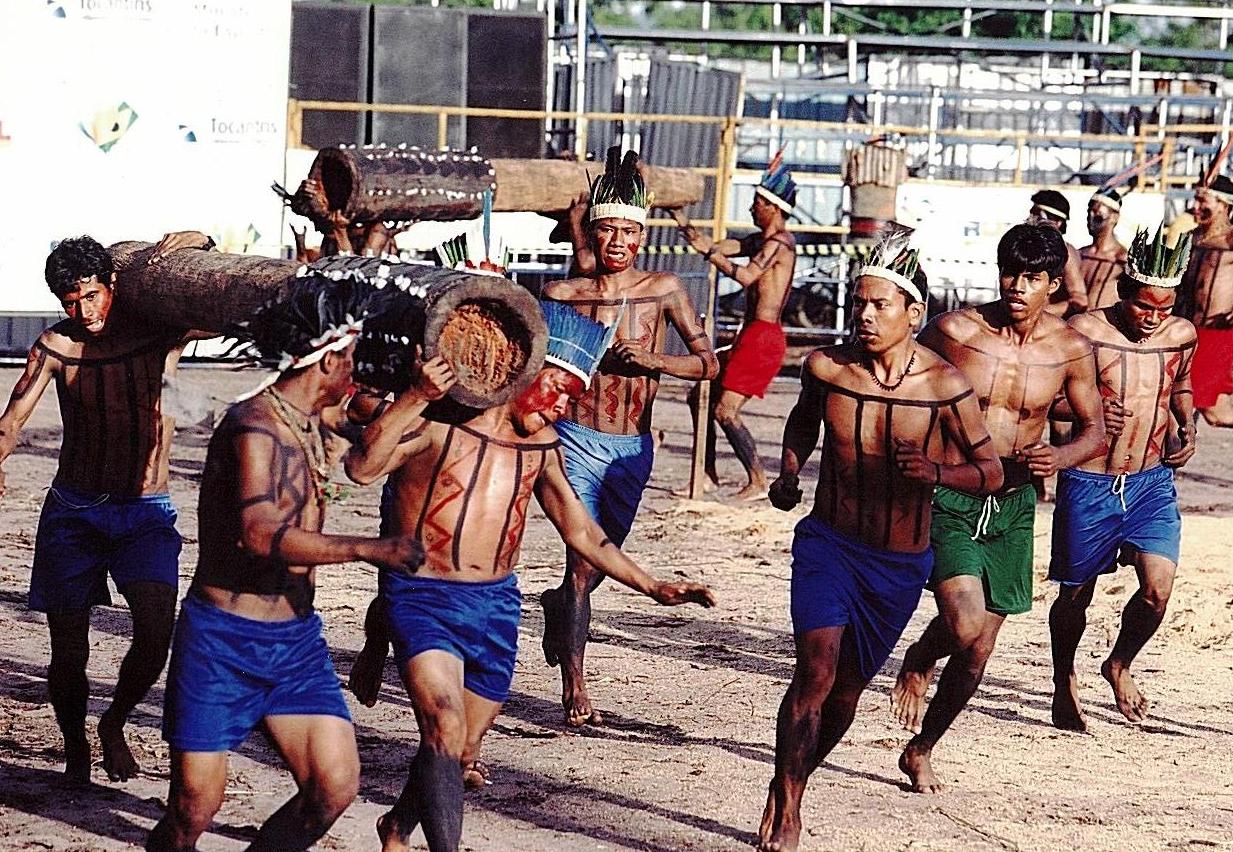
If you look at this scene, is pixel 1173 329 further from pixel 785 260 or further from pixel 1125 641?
pixel 785 260

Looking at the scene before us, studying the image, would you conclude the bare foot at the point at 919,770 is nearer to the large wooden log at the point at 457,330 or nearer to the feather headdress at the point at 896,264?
the feather headdress at the point at 896,264

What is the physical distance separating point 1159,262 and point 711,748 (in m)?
2.55

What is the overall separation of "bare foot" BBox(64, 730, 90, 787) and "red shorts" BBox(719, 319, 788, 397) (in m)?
7.01

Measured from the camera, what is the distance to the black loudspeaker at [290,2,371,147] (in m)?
19.3

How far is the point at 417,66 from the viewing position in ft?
63.4

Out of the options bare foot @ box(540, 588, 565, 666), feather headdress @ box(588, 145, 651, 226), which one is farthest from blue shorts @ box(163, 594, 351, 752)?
feather headdress @ box(588, 145, 651, 226)

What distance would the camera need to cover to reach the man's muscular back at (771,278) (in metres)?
12.5

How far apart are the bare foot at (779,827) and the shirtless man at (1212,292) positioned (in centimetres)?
694

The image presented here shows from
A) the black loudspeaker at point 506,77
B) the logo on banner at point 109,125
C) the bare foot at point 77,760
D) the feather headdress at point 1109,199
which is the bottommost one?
the bare foot at point 77,760

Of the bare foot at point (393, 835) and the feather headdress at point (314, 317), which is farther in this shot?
the bare foot at point (393, 835)

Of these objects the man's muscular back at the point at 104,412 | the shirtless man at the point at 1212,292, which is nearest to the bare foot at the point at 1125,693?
the man's muscular back at the point at 104,412

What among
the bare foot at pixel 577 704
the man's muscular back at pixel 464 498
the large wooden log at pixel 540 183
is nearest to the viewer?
the man's muscular back at pixel 464 498

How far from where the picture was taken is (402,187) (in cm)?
654

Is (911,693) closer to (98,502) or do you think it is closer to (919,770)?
(919,770)
